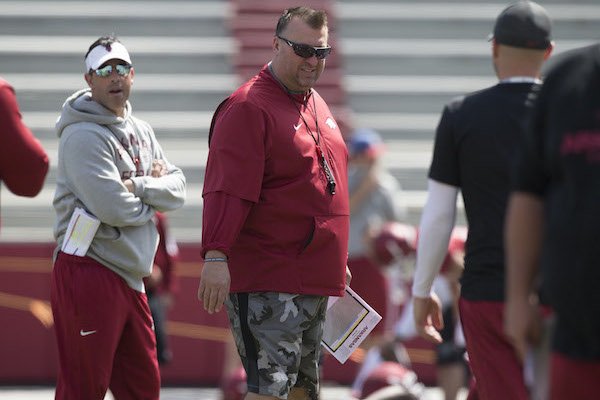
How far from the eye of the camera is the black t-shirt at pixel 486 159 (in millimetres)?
4695

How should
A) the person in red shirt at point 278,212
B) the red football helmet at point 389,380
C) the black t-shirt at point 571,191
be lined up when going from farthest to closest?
the red football helmet at point 389,380 < the person in red shirt at point 278,212 < the black t-shirt at point 571,191

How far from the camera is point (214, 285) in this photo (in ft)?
16.2

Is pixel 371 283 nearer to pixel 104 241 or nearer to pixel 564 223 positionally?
pixel 104 241

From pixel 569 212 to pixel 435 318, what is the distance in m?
2.09

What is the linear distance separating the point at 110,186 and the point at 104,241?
9.5 inches

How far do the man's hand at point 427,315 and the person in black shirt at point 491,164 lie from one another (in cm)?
36

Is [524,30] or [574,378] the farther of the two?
[524,30]

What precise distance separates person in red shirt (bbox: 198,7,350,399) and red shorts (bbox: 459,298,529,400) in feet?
2.37

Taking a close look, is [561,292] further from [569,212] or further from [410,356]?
[410,356]

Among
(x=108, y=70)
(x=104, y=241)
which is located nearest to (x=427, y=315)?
Answer: (x=104, y=241)

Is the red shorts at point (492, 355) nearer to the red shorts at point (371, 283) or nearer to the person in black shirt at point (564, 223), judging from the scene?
the person in black shirt at point (564, 223)

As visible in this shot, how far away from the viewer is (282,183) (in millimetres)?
5176

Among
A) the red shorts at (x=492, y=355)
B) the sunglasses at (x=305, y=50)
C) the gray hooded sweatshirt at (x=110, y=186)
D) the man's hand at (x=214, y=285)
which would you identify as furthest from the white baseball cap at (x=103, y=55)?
the red shorts at (x=492, y=355)

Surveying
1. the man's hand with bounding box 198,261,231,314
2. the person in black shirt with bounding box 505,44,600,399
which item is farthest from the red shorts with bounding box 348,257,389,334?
the person in black shirt with bounding box 505,44,600,399
